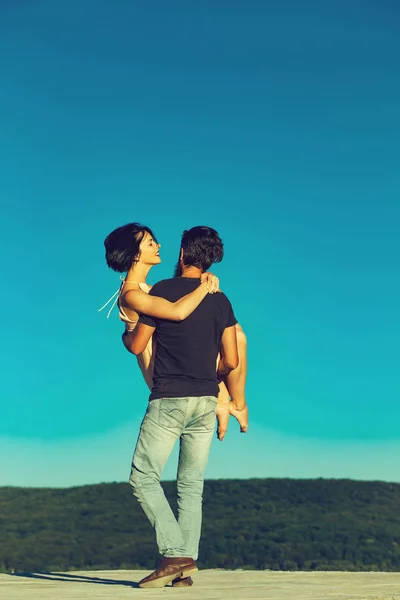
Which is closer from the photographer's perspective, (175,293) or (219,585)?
(175,293)

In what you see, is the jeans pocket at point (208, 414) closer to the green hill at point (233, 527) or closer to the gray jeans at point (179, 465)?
the gray jeans at point (179, 465)

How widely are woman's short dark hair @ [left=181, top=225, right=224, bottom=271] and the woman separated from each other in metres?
0.16

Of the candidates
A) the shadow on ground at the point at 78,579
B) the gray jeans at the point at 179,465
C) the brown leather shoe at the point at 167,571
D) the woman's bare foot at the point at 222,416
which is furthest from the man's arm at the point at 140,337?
the shadow on ground at the point at 78,579

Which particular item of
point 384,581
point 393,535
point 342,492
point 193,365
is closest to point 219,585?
point 384,581

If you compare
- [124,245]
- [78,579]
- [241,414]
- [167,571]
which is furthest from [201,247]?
[78,579]

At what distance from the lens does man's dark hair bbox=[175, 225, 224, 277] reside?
6934 mm

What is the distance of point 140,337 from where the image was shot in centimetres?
679

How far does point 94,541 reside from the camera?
1300 inches

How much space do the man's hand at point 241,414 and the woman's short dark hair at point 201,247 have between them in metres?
1.38

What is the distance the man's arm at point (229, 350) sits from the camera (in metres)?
7.08

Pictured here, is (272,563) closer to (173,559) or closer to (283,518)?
(283,518)

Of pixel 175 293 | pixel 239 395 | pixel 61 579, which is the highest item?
pixel 175 293

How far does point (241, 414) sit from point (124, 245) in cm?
187

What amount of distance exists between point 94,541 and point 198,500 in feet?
90.3
